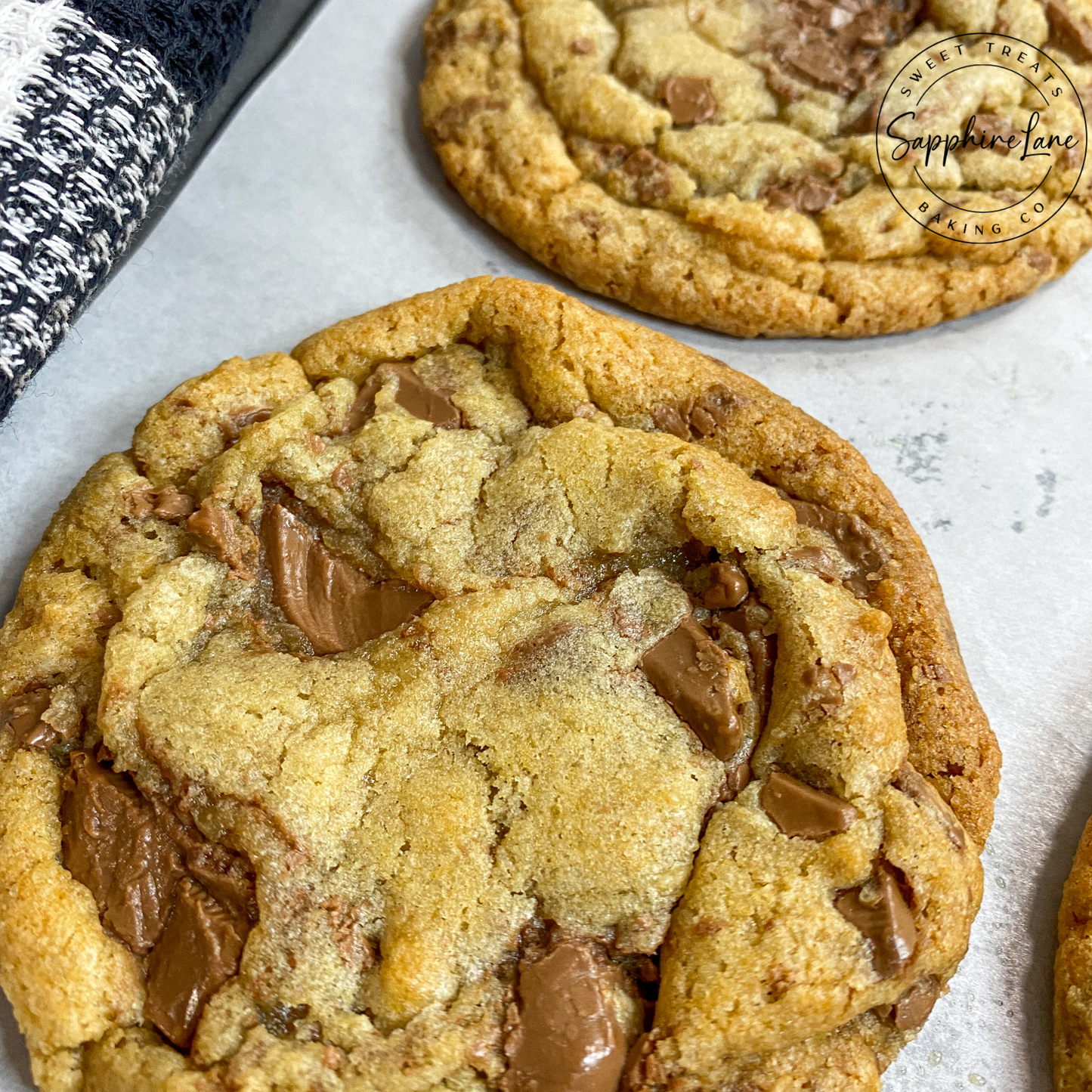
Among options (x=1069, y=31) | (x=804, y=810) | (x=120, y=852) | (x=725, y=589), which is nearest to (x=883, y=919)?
(x=804, y=810)

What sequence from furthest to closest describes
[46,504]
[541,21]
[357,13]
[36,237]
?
[357,13] → [541,21] → [46,504] → [36,237]

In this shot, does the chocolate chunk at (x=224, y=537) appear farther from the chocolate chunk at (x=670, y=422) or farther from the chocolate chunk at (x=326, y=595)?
the chocolate chunk at (x=670, y=422)

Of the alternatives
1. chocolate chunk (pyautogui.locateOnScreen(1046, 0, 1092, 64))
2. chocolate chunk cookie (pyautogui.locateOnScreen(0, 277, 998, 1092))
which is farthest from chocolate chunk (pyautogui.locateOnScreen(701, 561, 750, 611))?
chocolate chunk (pyautogui.locateOnScreen(1046, 0, 1092, 64))

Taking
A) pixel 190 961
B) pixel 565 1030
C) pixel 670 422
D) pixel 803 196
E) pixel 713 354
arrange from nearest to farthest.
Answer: pixel 565 1030, pixel 190 961, pixel 670 422, pixel 803 196, pixel 713 354

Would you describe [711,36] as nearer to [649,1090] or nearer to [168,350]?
[168,350]

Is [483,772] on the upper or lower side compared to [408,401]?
lower

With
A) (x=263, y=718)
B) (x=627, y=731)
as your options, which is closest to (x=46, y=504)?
(x=263, y=718)

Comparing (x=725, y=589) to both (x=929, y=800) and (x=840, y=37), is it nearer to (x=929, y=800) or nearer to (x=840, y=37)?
(x=929, y=800)
